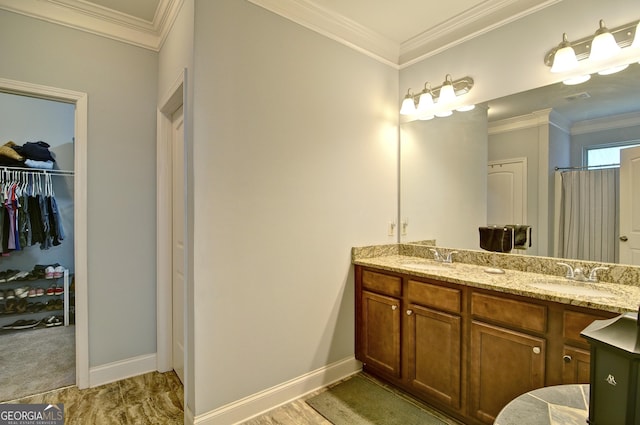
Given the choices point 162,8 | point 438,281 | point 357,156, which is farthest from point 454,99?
point 162,8

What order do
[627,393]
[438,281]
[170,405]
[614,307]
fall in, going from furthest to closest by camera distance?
[170,405] → [438,281] → [614,307] → [627,393]

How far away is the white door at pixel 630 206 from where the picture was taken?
174 cm

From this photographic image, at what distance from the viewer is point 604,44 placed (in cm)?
175

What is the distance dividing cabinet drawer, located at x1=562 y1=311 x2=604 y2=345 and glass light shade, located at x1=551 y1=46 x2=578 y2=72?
1.43 metres

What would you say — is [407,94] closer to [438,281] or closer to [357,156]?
[357,156]

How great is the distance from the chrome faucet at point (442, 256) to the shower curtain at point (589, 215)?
2.27ft

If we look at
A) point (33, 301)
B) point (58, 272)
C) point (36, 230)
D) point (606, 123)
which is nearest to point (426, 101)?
point (606, 123)

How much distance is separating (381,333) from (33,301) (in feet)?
12.8

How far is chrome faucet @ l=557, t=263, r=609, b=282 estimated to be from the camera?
180 centimetres

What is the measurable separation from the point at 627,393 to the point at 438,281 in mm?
1353

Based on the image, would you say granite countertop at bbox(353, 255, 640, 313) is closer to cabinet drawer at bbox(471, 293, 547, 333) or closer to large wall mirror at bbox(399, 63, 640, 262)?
cabinet drawer at bbox(471, 293, 547, 333)

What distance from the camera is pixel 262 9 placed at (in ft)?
6.69

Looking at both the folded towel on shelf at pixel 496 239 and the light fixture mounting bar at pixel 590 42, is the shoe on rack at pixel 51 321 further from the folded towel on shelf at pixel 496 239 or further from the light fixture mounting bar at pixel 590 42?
the light fixture mounting bar at pixel 590 42

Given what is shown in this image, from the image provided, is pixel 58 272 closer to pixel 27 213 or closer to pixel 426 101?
pixel 27 213
